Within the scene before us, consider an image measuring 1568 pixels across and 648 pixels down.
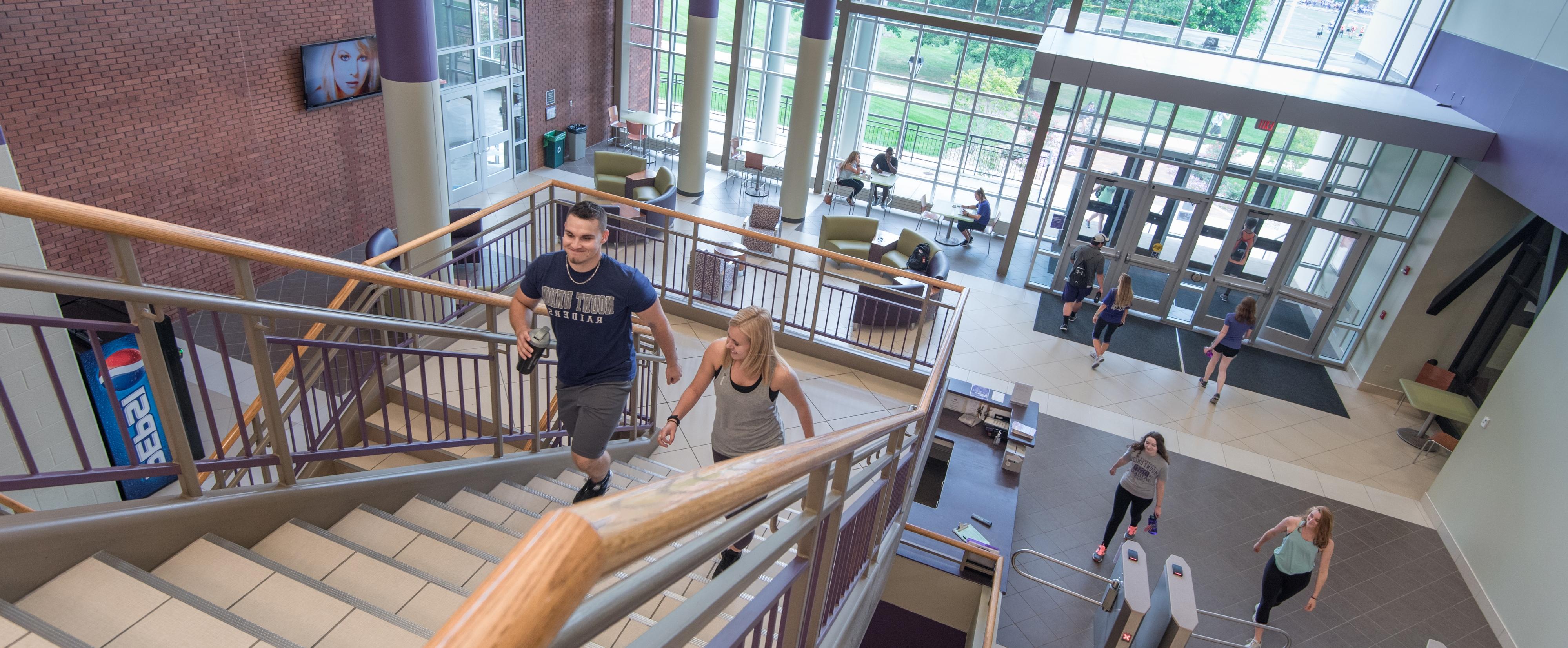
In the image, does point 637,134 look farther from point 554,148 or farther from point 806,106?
point 806,106

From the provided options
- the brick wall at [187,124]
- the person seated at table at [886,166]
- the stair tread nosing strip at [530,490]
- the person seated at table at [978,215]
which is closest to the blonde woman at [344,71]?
the brick wall at [187,124]

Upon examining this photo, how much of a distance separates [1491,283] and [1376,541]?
13.8ft

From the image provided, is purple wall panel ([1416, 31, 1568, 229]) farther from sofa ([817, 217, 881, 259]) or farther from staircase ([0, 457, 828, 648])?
staircase ([0, 457, 828, 648])

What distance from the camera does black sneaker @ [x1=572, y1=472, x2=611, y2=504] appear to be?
410 cm

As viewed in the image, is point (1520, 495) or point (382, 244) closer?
point (1520, 495)

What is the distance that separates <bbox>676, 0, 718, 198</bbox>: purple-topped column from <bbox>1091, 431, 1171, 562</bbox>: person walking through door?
880 centimetres

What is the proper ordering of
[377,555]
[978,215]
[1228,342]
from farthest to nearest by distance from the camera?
1. [978,215]
2. [1228,342]
3. [377,555]

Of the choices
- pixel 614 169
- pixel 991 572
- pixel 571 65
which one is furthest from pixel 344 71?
pixel 991 572

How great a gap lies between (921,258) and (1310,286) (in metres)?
5.74

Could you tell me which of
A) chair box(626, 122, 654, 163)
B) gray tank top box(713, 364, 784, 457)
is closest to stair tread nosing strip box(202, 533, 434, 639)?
gray tank top box(713, 364, 784, 457)

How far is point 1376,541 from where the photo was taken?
25.7ft

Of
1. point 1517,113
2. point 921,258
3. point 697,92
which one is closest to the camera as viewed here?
Result: point 1517,113

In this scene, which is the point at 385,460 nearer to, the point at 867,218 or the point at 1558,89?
the point at 867,218

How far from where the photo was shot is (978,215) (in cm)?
1308
